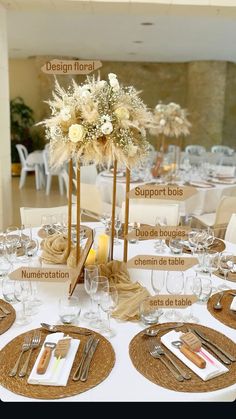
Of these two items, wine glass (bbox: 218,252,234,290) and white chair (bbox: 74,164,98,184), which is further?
A: white chair (bbox: 74,164,98,184)

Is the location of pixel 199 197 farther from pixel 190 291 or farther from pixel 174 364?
Result: pixel 174 364

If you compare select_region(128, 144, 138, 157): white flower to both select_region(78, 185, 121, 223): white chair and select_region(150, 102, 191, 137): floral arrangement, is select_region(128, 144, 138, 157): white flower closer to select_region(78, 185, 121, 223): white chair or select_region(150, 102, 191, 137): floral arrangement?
select_region(78, 185, 121, 223): white chair

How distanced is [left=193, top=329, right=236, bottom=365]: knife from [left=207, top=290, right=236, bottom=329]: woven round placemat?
0.62 ft

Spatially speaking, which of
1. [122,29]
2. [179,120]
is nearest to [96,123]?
[179,120]

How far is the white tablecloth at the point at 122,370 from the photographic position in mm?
1254

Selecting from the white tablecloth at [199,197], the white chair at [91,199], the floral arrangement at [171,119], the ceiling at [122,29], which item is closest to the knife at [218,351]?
the white chair at [91,199]

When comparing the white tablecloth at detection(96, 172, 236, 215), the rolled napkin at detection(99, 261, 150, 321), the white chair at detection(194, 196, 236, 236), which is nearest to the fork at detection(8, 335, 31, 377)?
the rolled napkin at detection(99, 261, 150, 321)

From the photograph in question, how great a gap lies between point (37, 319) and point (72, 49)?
7788 millimetres

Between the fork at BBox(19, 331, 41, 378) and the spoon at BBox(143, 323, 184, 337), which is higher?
the spoon at BBox(143, 323, 184, 337)

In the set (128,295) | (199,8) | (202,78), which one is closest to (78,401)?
(128,295)

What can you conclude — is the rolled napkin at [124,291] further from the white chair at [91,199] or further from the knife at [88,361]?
the white chair at [91,199]

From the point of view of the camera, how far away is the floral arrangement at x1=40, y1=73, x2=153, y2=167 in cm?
177

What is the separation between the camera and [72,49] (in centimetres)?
841

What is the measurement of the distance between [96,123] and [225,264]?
105 cm
